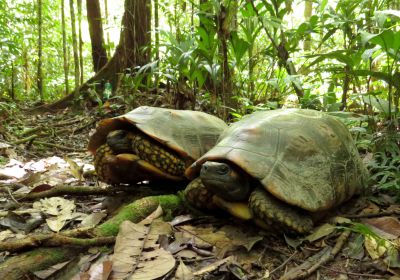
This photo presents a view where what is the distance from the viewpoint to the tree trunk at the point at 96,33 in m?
9.98

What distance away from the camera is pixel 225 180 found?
92.5 inches

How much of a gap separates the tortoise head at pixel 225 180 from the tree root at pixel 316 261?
0.57 meters

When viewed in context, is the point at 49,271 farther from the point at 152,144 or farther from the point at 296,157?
the point at 296,157

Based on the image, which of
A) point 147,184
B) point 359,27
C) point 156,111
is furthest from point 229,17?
point 147,184

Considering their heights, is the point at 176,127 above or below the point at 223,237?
above

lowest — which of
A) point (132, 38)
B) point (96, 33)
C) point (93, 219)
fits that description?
point (93, 219)

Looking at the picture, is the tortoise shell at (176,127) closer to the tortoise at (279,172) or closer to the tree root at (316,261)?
the tortoise at (279,172)

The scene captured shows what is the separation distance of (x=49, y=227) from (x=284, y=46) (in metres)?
3.33

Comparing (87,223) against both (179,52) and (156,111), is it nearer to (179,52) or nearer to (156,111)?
(156,111)

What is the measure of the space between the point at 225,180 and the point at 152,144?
0.98 m

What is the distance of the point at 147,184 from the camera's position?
139 inches

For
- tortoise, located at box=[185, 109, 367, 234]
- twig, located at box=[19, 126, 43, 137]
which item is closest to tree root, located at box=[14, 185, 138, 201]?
tortoise, located at box=[185, 109, 367, 234]

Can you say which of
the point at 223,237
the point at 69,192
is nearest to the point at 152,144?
the point at 69,192

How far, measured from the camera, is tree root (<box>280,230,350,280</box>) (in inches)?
76.6
